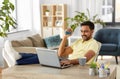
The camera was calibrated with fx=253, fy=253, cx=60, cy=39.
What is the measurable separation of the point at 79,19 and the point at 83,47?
464 centimetres

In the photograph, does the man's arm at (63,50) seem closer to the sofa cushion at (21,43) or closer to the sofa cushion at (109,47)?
the sofa cushion at (21,43)

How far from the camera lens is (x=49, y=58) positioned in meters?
2.78

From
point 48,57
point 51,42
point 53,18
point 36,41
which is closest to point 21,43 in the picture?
point 36,41

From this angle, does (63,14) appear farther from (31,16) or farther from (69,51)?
(69,51)

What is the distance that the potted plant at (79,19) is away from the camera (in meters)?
7.98

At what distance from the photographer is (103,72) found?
2.43 metres

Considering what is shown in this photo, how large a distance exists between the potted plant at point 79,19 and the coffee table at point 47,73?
5.20m

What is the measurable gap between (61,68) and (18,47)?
2445 millimetres

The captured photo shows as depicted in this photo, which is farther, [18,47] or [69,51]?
[18,47]

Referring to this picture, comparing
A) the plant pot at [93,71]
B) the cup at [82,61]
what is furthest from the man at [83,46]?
the plant pot at [93,71]

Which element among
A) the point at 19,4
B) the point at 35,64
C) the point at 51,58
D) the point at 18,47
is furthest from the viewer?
the point at 19,4

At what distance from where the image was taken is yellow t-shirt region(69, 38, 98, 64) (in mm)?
3249

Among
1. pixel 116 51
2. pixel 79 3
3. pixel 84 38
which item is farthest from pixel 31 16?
pixel 84 38

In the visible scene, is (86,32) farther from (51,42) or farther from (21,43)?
(51,42)
